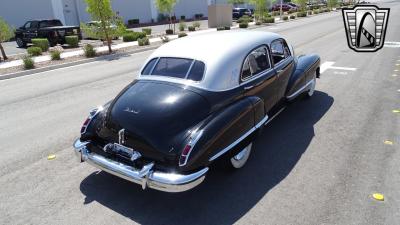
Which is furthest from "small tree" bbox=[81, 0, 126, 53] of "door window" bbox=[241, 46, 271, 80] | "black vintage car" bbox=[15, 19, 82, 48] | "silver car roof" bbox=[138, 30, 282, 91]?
"door window" bbox=[241, 46, 271, 80]

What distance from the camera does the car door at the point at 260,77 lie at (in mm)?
4895

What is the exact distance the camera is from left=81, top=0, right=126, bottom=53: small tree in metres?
16.2

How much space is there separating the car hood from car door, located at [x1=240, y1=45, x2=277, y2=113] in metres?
0.97

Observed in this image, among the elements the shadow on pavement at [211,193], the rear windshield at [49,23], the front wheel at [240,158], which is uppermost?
the rear windshield at [49,23]

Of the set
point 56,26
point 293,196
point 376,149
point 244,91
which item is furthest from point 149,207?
point 56,26

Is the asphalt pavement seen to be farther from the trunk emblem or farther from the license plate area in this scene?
the trunk emblem

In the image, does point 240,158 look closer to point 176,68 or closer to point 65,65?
point 176,68

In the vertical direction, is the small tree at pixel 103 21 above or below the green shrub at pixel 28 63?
above

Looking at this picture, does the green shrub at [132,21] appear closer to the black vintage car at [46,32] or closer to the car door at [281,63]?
the black vintage car at [46,32]

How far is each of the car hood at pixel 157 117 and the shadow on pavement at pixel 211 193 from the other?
0.70 metres

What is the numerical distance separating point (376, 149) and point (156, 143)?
372cm

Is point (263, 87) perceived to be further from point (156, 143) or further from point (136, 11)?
point (136, 11)

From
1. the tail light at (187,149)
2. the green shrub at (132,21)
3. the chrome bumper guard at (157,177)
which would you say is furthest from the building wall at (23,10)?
the tail light at (187,149)

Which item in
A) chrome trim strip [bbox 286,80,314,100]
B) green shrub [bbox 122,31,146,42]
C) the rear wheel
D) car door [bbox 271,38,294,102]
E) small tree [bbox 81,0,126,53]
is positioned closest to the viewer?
car door [bbox 271,38,294,102]
